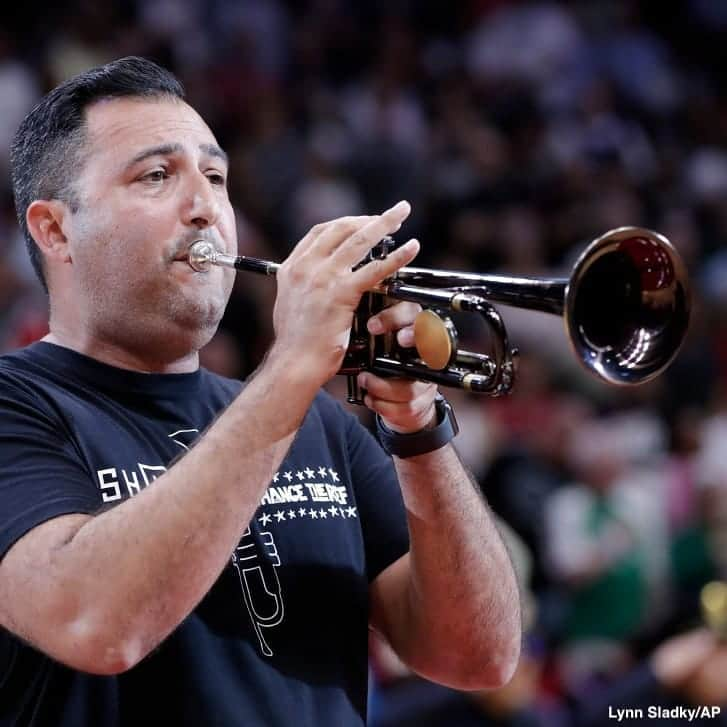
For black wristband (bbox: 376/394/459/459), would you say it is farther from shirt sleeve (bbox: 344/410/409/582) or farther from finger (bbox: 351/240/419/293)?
finger (bbox: 351/240/419/293)

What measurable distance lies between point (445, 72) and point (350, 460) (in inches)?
290

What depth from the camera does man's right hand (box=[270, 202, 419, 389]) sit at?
7.62ft

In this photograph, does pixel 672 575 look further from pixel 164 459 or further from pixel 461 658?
pixel 164 459

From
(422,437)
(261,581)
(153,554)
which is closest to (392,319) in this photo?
(422,437)

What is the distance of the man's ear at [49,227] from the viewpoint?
278cm

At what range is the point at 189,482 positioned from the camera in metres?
2.18

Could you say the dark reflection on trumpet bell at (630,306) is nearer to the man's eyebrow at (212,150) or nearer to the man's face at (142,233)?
the man's face at (142,233)

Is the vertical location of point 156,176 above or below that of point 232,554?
above

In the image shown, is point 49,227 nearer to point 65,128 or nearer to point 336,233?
point 65,128

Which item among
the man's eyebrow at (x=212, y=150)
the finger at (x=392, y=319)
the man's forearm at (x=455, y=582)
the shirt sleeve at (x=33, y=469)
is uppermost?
the man's eyebrow at (x=212, y=150)

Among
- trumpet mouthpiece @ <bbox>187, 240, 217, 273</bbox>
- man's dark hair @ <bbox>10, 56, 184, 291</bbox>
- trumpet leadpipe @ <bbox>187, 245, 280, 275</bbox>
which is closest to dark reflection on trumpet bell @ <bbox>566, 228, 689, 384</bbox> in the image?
trumpet leadpipe @ <bbox>187, 245, 280, 275</bbox>

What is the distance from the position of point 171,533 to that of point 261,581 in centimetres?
48

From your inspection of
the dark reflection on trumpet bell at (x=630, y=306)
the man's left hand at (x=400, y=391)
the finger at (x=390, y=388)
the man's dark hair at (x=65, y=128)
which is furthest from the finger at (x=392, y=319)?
the man's dark hair at (x=65, y=128)

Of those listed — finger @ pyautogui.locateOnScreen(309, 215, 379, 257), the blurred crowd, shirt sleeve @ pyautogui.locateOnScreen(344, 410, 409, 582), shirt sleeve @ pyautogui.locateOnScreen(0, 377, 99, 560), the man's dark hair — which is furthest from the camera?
the blurred crowd
